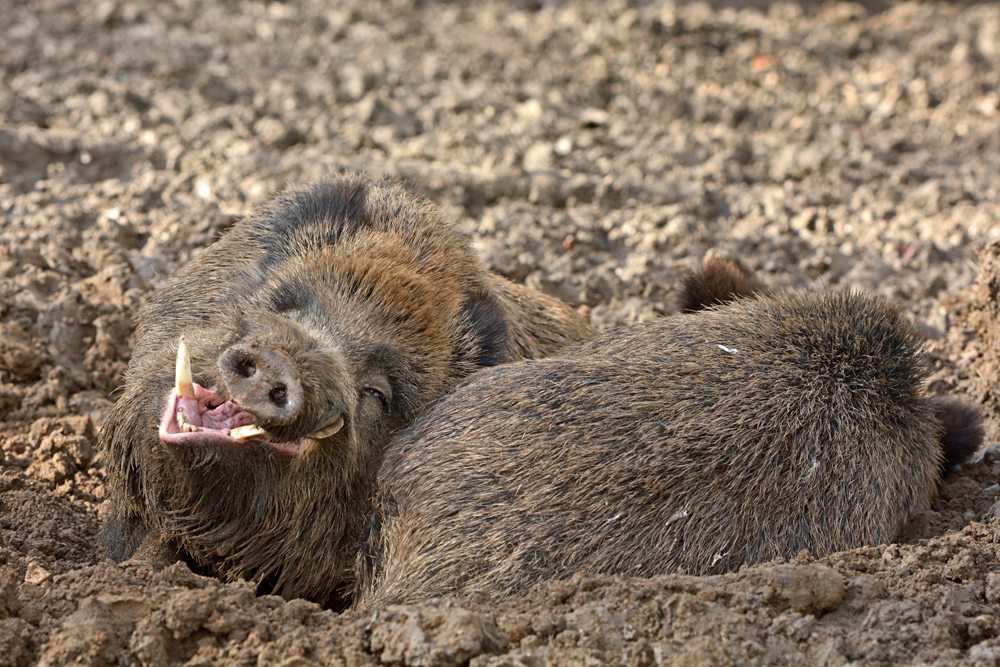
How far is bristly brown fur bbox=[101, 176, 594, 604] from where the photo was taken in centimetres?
311

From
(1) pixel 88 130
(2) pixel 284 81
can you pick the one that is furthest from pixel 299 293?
(2) pixel 284 81

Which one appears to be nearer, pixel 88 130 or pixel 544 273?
pixel 544 273

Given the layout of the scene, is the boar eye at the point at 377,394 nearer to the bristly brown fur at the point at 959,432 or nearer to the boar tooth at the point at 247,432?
the boar tooth at the point at 247,432

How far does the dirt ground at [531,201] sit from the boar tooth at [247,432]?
416mm

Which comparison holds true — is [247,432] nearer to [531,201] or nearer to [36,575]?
[36,575]

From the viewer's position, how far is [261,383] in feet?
Result: 8.98

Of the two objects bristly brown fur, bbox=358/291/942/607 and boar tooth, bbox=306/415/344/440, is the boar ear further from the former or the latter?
boar tooth, bbox=306/415/344/440

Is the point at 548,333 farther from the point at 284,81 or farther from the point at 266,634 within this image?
the point at 284,81

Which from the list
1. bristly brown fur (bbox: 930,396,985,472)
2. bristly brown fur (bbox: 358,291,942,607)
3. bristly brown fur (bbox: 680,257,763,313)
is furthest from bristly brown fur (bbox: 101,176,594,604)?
bristly brown fur (bbox: 930,396,985,472)

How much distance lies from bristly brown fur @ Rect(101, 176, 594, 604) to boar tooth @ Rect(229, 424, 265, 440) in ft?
0.22

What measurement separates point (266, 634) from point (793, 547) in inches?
58.2

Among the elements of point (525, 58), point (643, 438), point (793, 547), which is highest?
point (525, 58)

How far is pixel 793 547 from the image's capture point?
2.88m

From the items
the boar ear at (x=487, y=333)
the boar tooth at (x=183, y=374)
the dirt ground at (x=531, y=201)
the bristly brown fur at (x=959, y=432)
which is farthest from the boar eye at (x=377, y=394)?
the bristly brown fur at (x=959, y=432)
